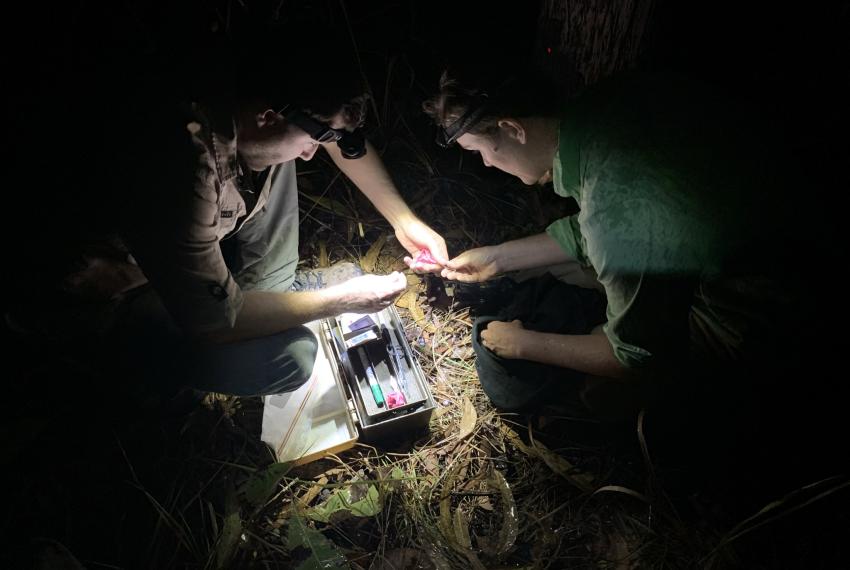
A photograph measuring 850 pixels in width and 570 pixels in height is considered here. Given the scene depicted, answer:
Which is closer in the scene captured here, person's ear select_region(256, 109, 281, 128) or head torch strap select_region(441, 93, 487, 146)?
person's ear select_region(256, 109, 281, 128)

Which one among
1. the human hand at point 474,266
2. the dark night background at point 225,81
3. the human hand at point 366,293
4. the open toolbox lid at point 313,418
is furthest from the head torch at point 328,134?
the open toolbox lid at point 313,418

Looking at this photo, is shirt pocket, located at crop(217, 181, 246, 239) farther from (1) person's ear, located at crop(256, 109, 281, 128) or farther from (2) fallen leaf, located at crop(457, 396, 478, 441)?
(2) fallen leaf, located at crop(457, 396, 478, 441)

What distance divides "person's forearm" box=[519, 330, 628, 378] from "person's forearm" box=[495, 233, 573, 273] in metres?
0.60

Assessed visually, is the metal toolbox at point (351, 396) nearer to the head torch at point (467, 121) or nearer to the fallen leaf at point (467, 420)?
the fallen leaf at point (467, 420)

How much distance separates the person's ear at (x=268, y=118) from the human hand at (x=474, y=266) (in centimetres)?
140

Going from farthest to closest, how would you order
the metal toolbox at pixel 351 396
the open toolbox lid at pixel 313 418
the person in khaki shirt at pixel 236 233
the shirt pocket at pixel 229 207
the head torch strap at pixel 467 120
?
the open toolbox lid at pixel 313 418, the metal toolbox at pixel 351 396, the head torch strap at pixel 467 120, the shirt pocket at pixel 229 207, the person in khaki shirt at pixel 236 233

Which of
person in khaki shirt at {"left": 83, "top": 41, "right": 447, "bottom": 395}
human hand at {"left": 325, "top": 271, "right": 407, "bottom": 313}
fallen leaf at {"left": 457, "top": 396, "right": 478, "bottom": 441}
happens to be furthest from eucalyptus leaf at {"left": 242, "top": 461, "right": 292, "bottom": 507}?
fallen leaf at {"left": 457, "top": 396, "right": 478, "bottom": 441}

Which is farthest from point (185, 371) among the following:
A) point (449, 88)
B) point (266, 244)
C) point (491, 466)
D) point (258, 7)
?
point (258, 7)

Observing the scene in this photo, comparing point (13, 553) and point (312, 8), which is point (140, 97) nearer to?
point (312, 8)

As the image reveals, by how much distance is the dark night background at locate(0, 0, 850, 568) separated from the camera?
1.57m

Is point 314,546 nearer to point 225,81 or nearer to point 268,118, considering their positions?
point 268,118

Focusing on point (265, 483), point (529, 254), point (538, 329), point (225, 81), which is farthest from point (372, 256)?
point (225, 81)

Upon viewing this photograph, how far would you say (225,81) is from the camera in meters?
1.86

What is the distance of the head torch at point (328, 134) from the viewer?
1.93 m
